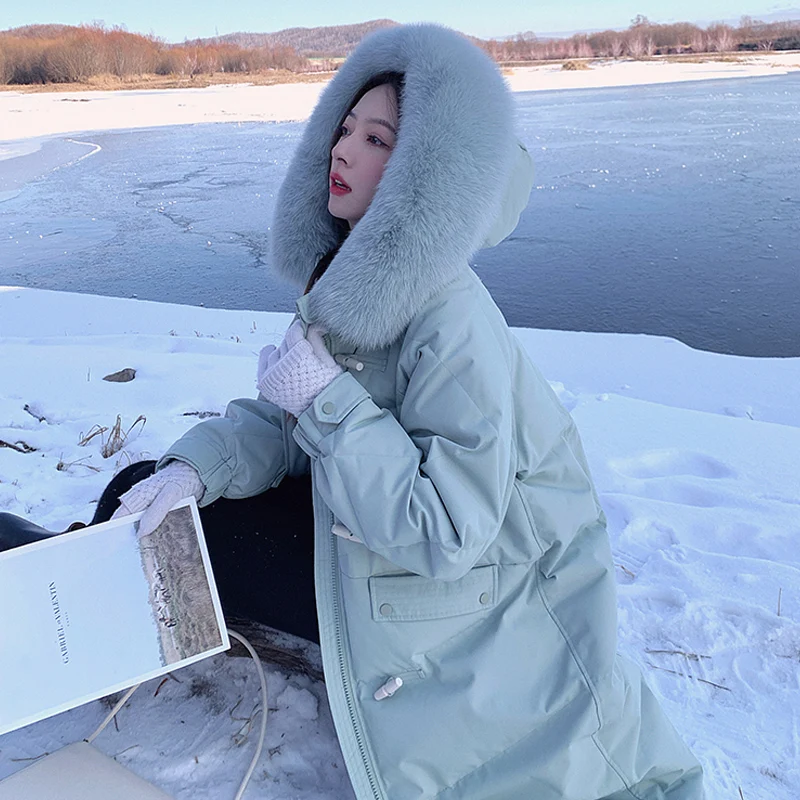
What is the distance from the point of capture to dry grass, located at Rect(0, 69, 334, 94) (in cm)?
2262

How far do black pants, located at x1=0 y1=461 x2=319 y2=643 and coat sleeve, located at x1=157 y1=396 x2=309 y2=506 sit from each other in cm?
4

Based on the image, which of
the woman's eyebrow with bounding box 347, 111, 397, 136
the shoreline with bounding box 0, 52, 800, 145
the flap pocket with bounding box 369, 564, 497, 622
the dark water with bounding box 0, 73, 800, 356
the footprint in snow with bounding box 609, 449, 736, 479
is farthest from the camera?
the shoreline with bounding box 0, 52, 800, 145

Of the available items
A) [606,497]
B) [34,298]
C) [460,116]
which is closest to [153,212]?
[34,298]

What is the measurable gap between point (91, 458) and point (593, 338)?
8.94ft

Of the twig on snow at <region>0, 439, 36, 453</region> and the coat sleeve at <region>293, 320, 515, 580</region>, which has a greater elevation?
the coat sleeve at <region>293, 320, 515, 580</region>

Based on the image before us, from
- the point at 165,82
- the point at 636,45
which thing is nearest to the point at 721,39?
the point at 636,45

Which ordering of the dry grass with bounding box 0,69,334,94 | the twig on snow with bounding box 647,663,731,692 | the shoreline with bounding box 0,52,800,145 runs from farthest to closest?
the dry grass with bounding box 0,69,334,94, the shoreline with bounding box 0,52,800,145, the twig on snow with bounding box 647,663,731,692

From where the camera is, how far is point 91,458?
2.47m

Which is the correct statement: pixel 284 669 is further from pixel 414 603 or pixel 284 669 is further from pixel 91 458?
pixel 91 458

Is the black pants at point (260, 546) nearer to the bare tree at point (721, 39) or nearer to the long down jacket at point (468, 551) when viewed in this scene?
the long down jacket at point (468, 551)

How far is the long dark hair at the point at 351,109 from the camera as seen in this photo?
4.61 ft

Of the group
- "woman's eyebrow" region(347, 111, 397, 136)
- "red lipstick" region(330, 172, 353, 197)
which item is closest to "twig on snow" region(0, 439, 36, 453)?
"red lipstick" region(330, 172, 353, 197)

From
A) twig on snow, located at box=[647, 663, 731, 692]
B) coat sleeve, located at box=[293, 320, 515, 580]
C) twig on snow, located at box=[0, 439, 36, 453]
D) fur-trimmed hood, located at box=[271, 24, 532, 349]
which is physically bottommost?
twig on snow, located at box=[647, 663, 731, 692]

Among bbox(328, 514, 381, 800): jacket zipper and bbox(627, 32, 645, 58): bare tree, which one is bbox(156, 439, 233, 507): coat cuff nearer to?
bbox(328, 514, 381, 800): jacket zipper
